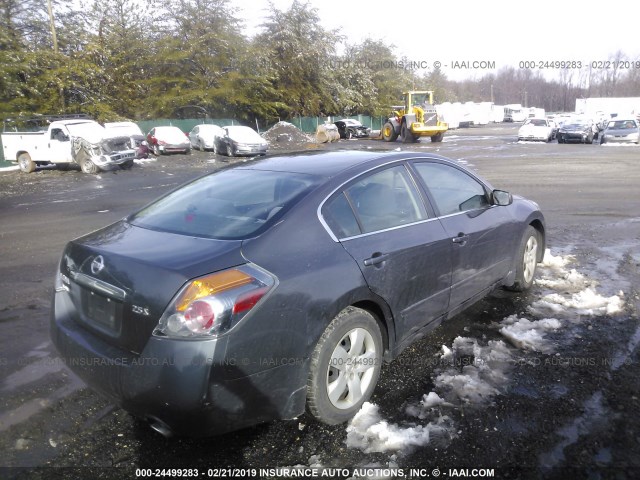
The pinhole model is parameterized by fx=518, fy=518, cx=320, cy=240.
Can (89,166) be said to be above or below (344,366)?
above

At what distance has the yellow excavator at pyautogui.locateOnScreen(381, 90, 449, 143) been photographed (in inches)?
1315

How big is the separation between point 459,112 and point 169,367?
214 ft

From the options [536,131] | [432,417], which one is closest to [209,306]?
[432,417]

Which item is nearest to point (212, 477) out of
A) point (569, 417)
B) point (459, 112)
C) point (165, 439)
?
point (165, 439)

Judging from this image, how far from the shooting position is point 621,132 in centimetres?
2831

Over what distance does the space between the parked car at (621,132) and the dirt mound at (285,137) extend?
18362mm

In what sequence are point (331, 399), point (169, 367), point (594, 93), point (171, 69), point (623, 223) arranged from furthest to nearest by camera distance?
point (594, 93) < point (171, 69) < point (623, 223) < point (331, 399) < point (169, 367)

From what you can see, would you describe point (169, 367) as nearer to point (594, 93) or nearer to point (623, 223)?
point (623, 223)

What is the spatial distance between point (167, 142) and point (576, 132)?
23.2m

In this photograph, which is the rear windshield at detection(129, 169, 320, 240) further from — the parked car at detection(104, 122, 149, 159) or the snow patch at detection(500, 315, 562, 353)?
the parked car at detection(104, 122, 149, 159)

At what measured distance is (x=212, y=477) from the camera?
2664mm

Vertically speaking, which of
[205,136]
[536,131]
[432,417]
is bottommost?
[432,417]

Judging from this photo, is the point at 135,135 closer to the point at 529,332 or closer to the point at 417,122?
the point at 417,122

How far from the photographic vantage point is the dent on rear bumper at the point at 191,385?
2479mm
